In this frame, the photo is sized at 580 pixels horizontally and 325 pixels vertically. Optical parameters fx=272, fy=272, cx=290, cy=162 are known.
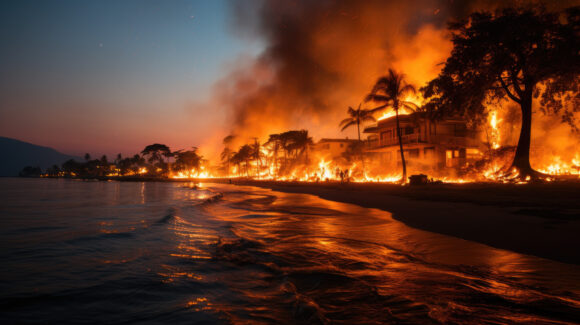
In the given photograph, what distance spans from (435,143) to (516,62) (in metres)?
14.0

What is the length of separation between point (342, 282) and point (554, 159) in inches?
1534

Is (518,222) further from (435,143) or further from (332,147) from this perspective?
(332,147)

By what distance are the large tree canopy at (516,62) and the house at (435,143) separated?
33.4ft

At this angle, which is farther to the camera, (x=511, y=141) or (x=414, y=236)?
(x=511, y=141)

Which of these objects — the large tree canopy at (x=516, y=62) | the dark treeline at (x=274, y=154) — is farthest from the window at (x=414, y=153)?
the dark treeline at (x=274, y=154)

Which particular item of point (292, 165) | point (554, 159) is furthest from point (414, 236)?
point (292, 165)

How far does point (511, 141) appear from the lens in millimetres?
34000

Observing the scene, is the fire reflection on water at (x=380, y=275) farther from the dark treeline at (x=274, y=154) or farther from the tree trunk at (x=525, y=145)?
the dark treeline at (x=274, y=154)

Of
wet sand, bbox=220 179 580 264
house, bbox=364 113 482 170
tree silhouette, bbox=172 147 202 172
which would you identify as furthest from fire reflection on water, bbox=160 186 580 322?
tree silhouette, bbox=172 147 202 172

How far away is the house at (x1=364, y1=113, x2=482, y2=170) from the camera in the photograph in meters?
31.6

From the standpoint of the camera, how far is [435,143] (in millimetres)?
31609

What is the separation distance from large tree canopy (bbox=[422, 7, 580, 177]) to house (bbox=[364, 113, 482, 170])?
10168 mm

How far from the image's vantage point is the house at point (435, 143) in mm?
31594

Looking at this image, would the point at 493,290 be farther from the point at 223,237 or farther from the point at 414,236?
the point at 223,237
